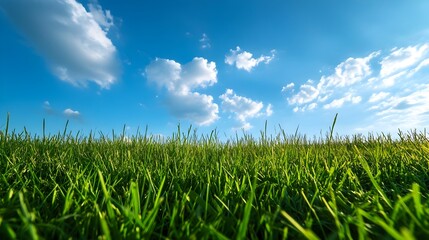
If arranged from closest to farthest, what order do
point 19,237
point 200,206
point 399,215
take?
point 19,237, point 399,215, point 200,206

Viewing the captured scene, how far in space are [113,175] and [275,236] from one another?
154cm

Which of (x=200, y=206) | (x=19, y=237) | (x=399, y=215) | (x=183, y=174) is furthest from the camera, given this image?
(x=183, y=174)

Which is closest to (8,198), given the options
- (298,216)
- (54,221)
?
(54,221)

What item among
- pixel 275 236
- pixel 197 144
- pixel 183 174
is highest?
pixel 197 144

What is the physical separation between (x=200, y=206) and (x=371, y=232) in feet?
2.45

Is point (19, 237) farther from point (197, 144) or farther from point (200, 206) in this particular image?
point (197, 144)

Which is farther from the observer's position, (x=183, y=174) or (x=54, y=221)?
(x=183, y=174)

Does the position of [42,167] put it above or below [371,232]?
above

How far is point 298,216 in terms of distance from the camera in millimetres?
1773

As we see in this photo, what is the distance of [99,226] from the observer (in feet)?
4.74

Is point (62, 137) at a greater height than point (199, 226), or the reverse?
point (62, 137)

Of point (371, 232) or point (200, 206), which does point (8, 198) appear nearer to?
point (200, 206)

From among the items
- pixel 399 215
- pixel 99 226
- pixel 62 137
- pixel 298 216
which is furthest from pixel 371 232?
pixel 62 137

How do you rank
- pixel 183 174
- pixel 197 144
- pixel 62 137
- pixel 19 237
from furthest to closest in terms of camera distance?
1. pixel 197 144
2. pixel 62 137
3. pixel 183 174
4. pixel 19 237
